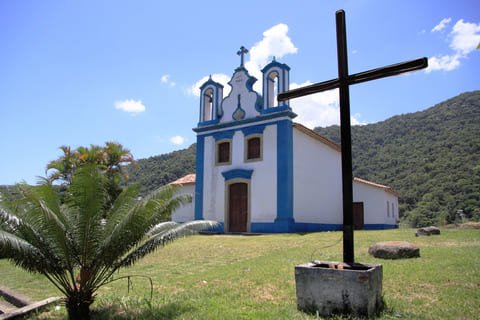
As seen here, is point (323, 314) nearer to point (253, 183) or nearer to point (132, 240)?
point (132, 240)

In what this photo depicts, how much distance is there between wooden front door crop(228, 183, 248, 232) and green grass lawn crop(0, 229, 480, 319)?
9.60 metres

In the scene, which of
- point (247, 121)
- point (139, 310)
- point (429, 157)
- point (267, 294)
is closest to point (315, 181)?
point (247, 121)

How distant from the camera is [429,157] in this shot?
117 feet

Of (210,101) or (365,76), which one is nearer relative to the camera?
(365,76)

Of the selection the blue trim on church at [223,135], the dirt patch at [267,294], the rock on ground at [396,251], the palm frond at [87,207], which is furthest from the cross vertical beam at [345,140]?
the blue trim on church at [223,135]

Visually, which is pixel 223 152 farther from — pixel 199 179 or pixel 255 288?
pixel 255 288

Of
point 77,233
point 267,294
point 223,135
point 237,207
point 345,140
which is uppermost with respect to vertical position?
point 223,135

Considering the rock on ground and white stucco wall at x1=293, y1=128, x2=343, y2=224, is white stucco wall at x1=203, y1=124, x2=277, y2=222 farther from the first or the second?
the rock on ground

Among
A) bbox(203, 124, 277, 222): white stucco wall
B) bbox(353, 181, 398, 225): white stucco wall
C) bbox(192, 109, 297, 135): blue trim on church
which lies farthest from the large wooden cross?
bbox(353, 181, 398, 225): white stucco wall

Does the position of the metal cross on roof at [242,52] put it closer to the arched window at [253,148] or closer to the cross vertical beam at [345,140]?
the arched window at [253,148]

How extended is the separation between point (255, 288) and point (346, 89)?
3.37 meters

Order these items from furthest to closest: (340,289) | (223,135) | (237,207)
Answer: (223,135) → (237,207) → (340,289)

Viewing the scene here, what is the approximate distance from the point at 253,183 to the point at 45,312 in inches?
546

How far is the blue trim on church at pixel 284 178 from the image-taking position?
1822 centimetres
